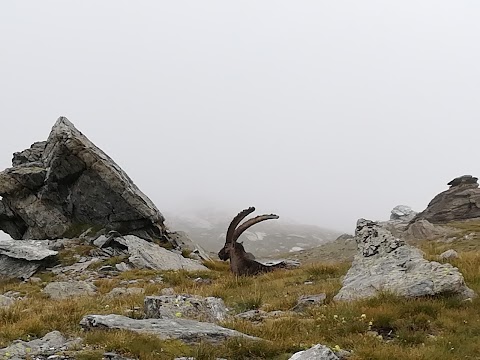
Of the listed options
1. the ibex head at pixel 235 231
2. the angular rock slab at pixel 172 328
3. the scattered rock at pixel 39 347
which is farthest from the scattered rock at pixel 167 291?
the scattered rock at pixel 39 347

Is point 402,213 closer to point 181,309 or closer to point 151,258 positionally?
point 151,258

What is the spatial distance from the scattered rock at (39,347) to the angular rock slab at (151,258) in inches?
581

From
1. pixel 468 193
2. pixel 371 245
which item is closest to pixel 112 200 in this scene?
pixel 371 245

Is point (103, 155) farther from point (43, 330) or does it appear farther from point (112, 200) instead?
point (43, 330)

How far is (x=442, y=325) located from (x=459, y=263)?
239 inches

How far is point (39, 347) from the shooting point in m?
7.53

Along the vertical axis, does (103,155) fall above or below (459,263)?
above

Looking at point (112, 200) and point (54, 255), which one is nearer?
point (54, 255)

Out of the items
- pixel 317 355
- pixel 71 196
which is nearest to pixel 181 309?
pixel 317 355

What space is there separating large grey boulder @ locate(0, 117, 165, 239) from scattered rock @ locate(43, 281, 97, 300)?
1187 centimetres

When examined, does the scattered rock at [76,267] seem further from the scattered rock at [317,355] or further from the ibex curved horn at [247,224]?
the scattered rock at [317,355]

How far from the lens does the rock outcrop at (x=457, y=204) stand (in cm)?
6662

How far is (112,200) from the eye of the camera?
94.8 feet

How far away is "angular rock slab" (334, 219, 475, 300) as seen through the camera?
34.6 ft
